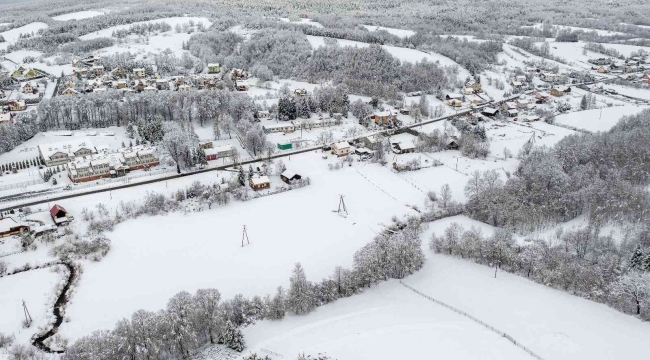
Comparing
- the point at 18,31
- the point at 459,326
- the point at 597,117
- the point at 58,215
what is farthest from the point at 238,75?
the point at 459,326

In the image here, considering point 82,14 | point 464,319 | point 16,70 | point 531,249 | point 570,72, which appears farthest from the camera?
point 82,14

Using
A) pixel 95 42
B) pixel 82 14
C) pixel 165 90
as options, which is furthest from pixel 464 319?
pixel 82 14

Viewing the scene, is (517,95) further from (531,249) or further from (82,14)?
(82,14)

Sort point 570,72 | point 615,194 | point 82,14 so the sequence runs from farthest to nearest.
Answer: point 82,14, point 570,72, point 615,194

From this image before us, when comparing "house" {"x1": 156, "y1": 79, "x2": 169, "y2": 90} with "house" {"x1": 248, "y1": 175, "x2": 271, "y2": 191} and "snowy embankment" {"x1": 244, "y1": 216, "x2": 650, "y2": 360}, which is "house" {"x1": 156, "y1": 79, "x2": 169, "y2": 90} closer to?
"house" {"x1": 248, "y1": 175, "x2": 271, "y2": 191}

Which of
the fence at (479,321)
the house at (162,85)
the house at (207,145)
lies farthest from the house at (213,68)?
the fence at (479,321)

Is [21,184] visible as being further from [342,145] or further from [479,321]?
[479,321]

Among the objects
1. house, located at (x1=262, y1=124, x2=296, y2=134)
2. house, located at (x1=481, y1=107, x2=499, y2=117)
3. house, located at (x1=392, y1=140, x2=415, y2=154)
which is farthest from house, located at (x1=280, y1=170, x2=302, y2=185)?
house, located at (x1=481, y1=107, x2=499, y2=117)
